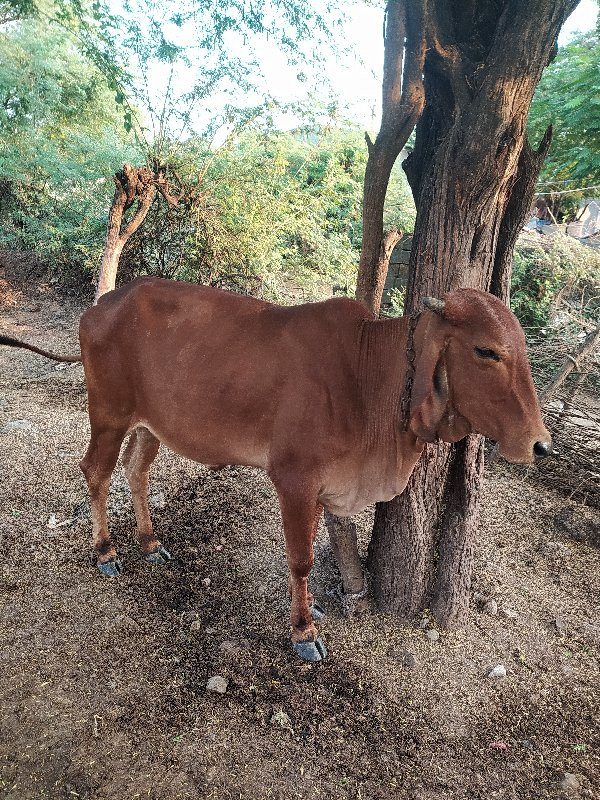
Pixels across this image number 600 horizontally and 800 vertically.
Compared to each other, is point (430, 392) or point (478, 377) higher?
point (478, 377)

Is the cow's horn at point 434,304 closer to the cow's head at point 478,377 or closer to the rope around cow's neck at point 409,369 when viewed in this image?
the cow's head at point 478,377

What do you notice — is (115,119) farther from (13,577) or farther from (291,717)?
(291,717)

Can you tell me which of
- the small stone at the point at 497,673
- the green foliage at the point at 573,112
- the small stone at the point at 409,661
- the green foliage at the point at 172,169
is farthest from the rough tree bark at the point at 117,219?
the small stone at the point at 497,673

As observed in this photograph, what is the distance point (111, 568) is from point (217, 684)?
1145 millimetres

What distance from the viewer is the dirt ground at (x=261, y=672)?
2312mm

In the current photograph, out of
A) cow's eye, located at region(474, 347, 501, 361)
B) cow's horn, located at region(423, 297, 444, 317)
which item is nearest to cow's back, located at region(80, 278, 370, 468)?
cow's horn, located at region(423, 297, 444, 317)

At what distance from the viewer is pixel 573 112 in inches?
268

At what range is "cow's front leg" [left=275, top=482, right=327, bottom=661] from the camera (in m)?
2.67

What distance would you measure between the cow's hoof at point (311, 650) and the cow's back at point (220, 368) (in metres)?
0.97

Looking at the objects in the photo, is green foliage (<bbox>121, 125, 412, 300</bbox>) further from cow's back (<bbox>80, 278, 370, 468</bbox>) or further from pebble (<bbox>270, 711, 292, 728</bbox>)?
pebble (<bbox>270, 711, 292, 728</bbox>)

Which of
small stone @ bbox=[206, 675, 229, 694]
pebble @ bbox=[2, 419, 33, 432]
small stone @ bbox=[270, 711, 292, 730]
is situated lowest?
pebble @ bbox=[2, 419, 33, 432]

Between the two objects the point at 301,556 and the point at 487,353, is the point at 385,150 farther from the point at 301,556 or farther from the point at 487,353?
the point at 301,556

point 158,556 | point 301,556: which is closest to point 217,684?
point 301,556

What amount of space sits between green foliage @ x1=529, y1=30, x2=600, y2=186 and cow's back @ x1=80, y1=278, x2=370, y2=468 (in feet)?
16.7
